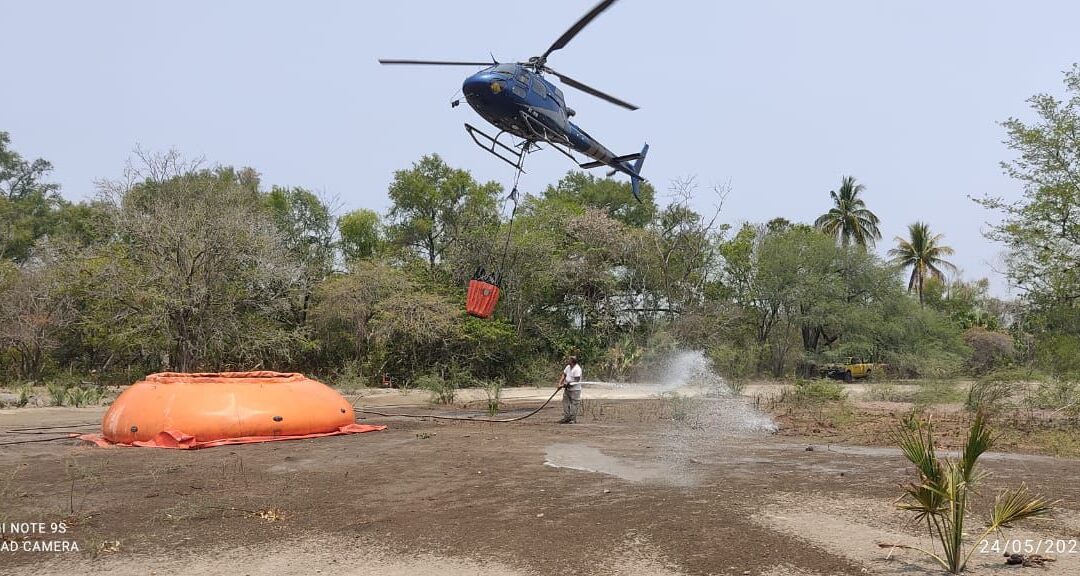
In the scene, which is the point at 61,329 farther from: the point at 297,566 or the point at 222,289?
the point at 297,566

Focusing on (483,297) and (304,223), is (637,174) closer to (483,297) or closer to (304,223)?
(483,297)

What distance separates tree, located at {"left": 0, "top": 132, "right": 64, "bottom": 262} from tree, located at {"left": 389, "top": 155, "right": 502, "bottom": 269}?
764 inches

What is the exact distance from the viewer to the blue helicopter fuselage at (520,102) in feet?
47.9

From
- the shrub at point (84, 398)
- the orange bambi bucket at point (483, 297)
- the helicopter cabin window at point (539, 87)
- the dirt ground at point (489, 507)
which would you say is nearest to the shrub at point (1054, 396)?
the dirt ground at point (489, 507)

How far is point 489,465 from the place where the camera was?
10.1m

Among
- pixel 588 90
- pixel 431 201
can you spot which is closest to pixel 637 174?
pixel 588 90

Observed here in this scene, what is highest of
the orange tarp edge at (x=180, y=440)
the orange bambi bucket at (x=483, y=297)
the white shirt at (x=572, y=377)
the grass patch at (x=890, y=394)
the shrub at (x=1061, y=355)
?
the orange bambi bucket at (x=483, y=297)

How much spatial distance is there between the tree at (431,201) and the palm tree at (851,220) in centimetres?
2548

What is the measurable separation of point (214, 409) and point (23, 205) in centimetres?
4149

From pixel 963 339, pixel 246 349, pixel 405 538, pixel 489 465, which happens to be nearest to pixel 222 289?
pixel 246 349

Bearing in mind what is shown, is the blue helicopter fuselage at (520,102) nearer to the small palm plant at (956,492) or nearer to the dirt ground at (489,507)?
the dirt ground at (489,507)

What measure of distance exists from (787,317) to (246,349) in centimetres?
2857

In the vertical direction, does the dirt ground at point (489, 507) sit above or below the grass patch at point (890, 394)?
below

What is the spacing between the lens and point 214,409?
11.9 m
